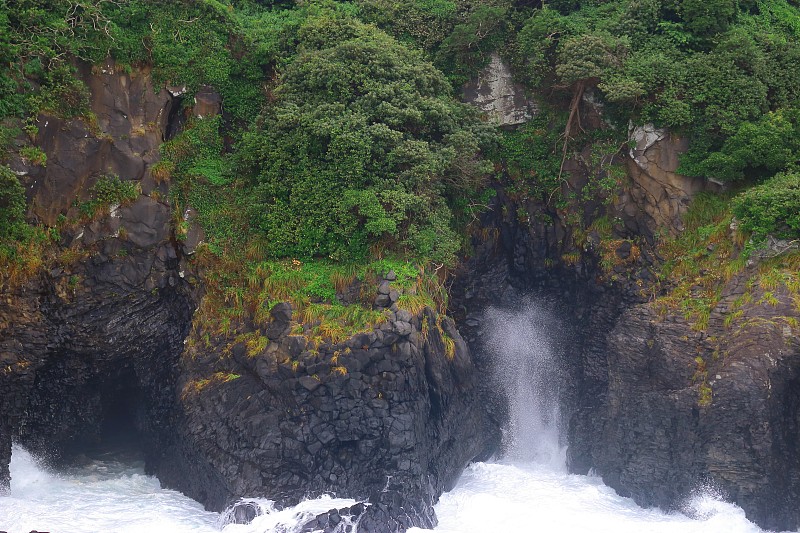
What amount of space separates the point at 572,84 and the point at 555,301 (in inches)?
213

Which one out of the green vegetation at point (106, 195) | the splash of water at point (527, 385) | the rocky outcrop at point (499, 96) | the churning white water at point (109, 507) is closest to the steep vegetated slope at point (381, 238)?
the green vegetation at point (106, 195)

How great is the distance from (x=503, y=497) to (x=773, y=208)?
27.6ft

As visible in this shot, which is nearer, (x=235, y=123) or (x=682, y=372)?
(x=682, y=372)

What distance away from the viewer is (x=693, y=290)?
60.1ft

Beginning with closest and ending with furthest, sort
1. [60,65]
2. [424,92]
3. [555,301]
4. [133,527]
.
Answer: [133,527] → [60,65] → [424,92] → [555,301]

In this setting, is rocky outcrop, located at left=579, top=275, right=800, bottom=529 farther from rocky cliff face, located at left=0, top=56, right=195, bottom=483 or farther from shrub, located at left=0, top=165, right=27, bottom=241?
shrub, located at left=0, top=165, right=27, bottom=241

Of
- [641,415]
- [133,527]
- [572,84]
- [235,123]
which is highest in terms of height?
[572,84]

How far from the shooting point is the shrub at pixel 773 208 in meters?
16.7

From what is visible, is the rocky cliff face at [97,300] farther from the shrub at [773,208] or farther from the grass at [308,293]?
the shrub at [773,208]

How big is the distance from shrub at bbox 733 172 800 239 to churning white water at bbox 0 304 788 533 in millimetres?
5538

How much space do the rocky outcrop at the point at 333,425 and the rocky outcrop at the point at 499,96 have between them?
258 inches

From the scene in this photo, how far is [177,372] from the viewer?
1895 cm

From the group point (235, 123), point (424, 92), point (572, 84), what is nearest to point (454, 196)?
point (424, 92)

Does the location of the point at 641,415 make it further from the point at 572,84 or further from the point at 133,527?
the point at 133,527
